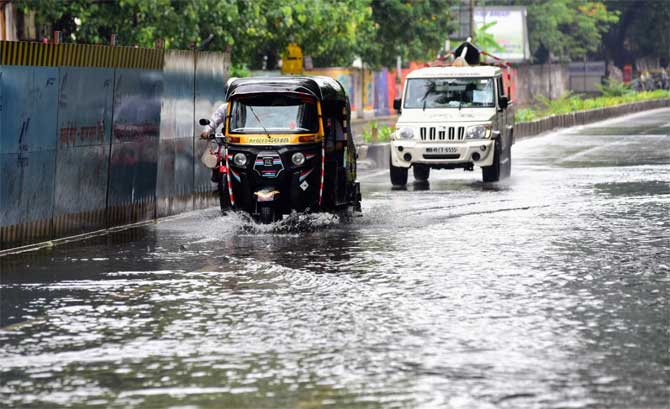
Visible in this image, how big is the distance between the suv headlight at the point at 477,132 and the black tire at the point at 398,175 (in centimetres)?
131

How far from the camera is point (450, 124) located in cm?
2588

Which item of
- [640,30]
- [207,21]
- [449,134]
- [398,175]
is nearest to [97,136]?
[398,175]

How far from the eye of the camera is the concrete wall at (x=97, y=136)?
51.6 ft

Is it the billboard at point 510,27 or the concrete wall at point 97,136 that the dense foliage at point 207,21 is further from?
the billboard at point 510,27

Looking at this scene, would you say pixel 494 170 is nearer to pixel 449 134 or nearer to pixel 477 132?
pixel 477 132

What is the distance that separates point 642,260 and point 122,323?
5.59 metres

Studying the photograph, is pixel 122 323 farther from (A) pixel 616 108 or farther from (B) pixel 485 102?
(A) pixel 616 108

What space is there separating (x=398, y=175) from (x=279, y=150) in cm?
813

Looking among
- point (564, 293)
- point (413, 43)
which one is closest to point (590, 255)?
point (564, 293)

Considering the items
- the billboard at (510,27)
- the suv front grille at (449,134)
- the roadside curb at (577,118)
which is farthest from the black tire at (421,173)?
the billboard at (510,27)

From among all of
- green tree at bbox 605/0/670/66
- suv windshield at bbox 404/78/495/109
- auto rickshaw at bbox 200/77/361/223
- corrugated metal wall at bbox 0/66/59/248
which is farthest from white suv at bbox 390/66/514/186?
green tree at bbox 605/0/670/66

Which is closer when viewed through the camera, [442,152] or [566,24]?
[442,152]

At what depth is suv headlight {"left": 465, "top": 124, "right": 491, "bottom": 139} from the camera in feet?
84.8

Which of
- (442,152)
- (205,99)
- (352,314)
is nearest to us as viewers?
(352,314)
